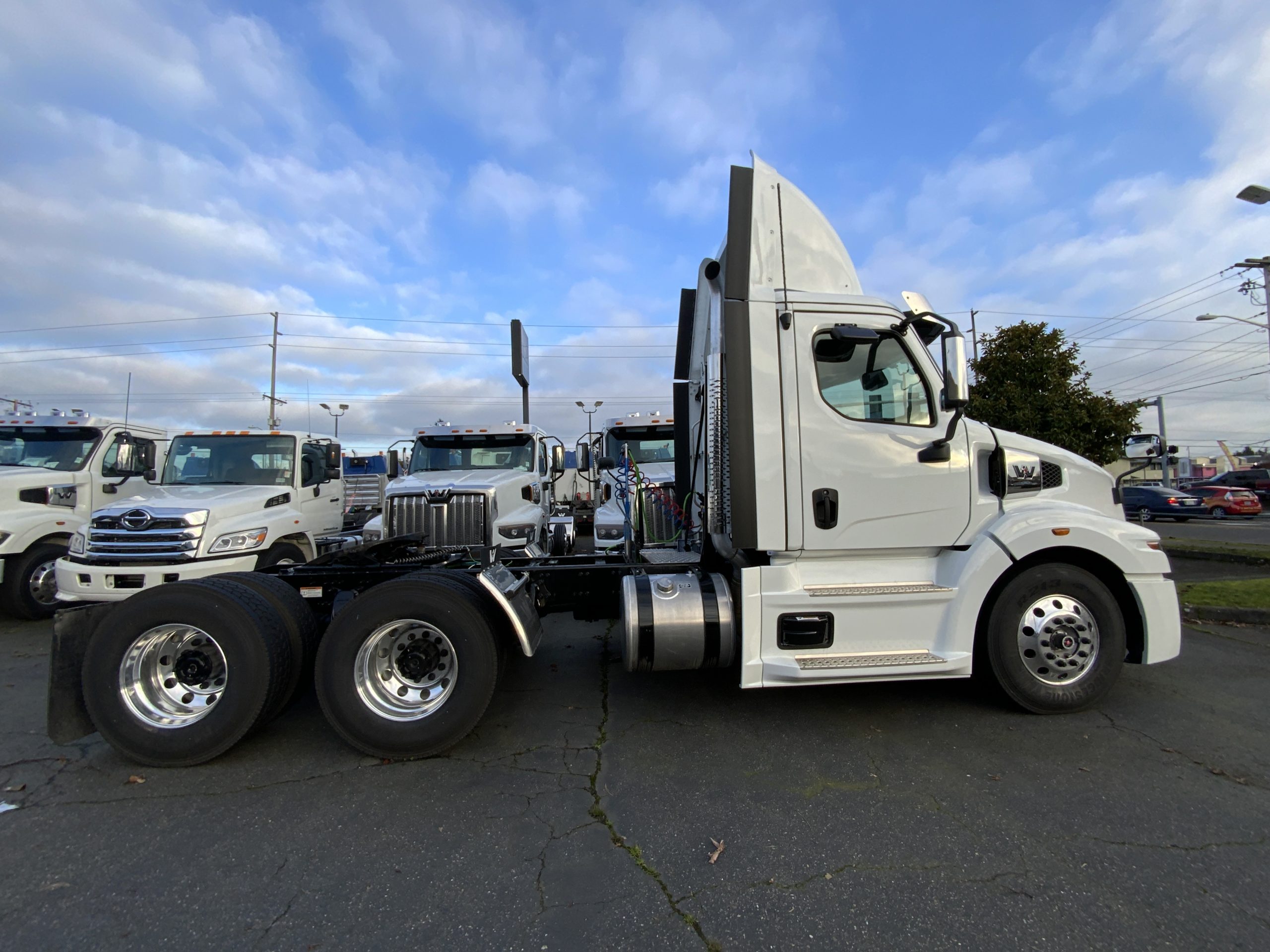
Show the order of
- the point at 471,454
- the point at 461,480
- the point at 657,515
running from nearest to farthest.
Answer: the point at 657,515 < the point at 461,480 < the point at 471,454

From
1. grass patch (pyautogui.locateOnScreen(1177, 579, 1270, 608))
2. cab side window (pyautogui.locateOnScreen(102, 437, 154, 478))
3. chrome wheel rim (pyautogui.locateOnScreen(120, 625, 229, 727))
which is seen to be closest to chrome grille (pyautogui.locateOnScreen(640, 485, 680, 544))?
chrome wheel rim (pyautogui.locateOnScreen(120, 625, 229, 727))

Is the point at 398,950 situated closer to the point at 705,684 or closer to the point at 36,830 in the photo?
the point at 36,830

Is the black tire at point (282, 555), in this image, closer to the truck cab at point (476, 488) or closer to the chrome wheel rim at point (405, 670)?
the truck cab at point (476, 488)

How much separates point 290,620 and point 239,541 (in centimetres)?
386

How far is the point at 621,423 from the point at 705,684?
6.81 m

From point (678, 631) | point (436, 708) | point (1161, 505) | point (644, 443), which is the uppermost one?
point (644, 443)

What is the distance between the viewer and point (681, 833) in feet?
9.63

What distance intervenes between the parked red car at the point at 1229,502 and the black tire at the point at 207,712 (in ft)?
109

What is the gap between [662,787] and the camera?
3.35m

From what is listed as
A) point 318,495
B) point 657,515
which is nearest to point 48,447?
point 318,495

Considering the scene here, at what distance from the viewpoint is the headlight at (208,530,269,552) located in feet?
22.2

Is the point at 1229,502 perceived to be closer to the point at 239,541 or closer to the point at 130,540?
the point at 239,541

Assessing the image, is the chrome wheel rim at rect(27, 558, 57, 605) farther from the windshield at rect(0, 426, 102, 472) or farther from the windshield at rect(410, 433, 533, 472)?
the windshield at rect(410, 433, 533, 472)

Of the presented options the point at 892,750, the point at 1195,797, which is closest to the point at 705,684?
the point at 892,750
